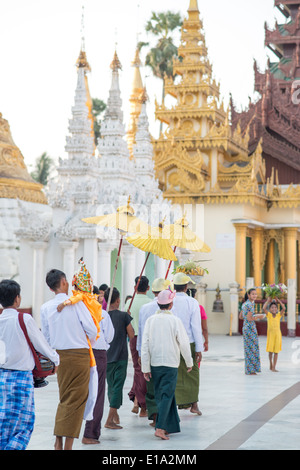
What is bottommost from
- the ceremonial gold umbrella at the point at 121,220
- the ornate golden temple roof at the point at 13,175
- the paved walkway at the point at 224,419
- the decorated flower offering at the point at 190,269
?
the paved walkway at the point at 224,419

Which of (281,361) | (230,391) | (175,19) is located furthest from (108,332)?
(175,19)

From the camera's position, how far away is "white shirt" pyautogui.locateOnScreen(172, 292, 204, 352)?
9359 millimetres

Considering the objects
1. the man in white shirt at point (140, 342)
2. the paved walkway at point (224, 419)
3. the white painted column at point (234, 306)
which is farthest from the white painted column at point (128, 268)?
the man in white shirt at point (140, 342)

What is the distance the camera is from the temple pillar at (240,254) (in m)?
24.8

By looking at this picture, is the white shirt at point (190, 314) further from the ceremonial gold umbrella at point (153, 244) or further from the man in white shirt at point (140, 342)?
the ceremonial gold umbrella at point (153, 244)

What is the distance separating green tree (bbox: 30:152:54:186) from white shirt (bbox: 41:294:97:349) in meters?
39.9

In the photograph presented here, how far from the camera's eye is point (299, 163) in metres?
28.1

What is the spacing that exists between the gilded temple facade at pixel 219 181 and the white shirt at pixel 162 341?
49.7ft

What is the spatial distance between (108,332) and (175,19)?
34.8 metres

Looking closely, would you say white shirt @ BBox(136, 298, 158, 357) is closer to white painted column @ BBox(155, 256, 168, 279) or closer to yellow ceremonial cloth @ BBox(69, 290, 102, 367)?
yellow ceremonial cloth @ BBox(69, 290, 102, 367)

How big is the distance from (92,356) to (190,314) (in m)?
2.37

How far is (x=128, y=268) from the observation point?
1827cm

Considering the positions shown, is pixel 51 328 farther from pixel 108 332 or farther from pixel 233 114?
pixel 233 114

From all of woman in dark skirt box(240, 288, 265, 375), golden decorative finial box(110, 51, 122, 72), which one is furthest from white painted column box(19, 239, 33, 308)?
golden decorative finial box(110, 51, 122, 72)
